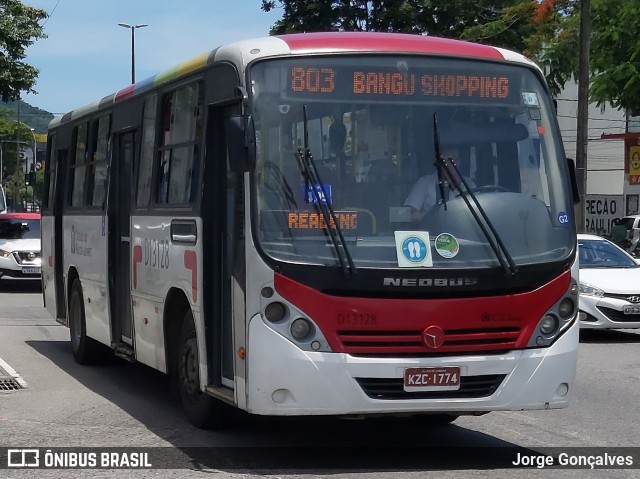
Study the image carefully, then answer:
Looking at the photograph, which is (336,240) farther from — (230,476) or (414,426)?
(414,426)

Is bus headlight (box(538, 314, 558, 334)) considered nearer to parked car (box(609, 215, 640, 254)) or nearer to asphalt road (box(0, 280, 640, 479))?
asphalt road (box(0, 280, 640, 479))

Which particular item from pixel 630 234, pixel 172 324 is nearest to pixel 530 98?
pixel 172 324

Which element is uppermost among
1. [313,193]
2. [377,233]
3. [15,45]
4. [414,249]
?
[15,45]

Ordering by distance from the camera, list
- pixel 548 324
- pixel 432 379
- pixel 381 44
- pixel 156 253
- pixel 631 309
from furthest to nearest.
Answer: pixel 631 309
pixel 156 253
pixel 381 44
pixel 548 324
pixel 432 379

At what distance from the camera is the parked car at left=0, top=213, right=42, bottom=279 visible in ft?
84.0

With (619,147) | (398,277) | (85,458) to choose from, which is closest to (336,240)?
(398,277)

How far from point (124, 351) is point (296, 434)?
2.85 m

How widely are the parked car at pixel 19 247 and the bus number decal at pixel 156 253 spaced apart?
15.7 metres

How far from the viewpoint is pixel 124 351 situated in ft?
37.9

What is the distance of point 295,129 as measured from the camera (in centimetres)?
798

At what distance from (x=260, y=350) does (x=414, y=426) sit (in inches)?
99.0

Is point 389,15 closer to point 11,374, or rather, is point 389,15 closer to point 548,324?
point 11,374

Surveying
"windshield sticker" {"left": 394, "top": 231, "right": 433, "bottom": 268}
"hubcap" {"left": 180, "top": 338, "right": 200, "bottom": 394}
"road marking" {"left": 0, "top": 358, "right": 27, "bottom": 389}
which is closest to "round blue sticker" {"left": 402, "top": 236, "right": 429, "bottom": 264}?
"windshield sticker" {"left": 394, "top": 231, "right": 433, "bottom": 268}

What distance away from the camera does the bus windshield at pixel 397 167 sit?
7.89 meters
